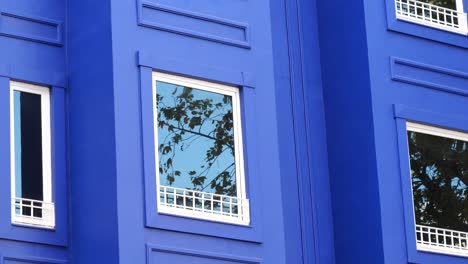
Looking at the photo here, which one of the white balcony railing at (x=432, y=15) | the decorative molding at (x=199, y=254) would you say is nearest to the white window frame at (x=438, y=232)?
the white balcony railing at (x=432, y=15)

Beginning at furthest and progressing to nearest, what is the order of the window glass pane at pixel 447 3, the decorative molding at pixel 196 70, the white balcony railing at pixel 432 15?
the window glass pane at pixel 447 3 < the white balcony railing at pixel 432 15 < the decorative molding at pixel 196 70

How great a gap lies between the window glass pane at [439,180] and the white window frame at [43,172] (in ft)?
15.5

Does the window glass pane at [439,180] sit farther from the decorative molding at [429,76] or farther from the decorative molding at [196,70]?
the decorative molding at [196,70]

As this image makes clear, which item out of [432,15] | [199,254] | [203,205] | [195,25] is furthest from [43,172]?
[432,15]

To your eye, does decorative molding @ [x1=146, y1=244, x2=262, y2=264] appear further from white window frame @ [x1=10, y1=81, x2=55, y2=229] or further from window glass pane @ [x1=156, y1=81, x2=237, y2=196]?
white window frame @ [x1=10, y1=81, x2=55, y2=229]

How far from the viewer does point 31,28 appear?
608 inches

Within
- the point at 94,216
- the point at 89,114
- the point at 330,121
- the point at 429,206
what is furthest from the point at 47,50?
the point at 429,206

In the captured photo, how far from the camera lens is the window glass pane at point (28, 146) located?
14.8 metres

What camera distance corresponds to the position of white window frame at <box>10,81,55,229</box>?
14617 mm

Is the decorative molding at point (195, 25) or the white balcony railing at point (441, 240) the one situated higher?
the decorative molding at point (195, 25)

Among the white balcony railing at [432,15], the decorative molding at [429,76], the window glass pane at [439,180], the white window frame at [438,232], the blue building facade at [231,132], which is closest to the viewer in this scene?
the blue building facade at [231,132]

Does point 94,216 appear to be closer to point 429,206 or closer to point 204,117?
point 204,117

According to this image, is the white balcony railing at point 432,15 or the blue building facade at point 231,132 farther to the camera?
the white balcony railing at point 432,15

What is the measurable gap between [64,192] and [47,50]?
174 cm
